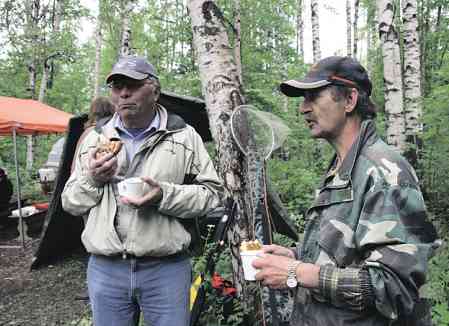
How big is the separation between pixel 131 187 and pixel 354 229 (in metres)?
1.20

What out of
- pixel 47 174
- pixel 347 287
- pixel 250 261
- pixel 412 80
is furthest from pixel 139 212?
pixel 412 80

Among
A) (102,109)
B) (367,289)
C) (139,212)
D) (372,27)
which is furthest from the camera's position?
(372,27)

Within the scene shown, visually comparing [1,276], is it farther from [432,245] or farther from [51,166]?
[432,245]

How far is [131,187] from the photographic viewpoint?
7.07ft

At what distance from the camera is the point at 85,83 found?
1163 inches

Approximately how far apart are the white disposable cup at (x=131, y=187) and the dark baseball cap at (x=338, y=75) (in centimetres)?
100

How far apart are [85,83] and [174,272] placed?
29549mm

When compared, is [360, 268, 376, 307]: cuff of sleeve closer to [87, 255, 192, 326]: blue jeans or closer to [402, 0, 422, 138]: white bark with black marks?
[87, 255, 192, 326]: blue jeans

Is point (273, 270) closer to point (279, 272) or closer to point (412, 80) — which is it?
point (279, 272)

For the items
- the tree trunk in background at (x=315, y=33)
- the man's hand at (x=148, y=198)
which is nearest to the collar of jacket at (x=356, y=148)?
the man's hand at (x=148, y=198)

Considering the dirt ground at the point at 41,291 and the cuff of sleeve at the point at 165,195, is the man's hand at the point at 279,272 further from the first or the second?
the dirt ground at the point at 41,291

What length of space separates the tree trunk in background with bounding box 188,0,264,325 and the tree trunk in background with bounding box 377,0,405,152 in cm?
533

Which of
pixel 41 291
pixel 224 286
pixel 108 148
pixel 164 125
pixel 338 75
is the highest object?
pixel 338 75

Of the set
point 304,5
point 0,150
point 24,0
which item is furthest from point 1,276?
point 304,5
